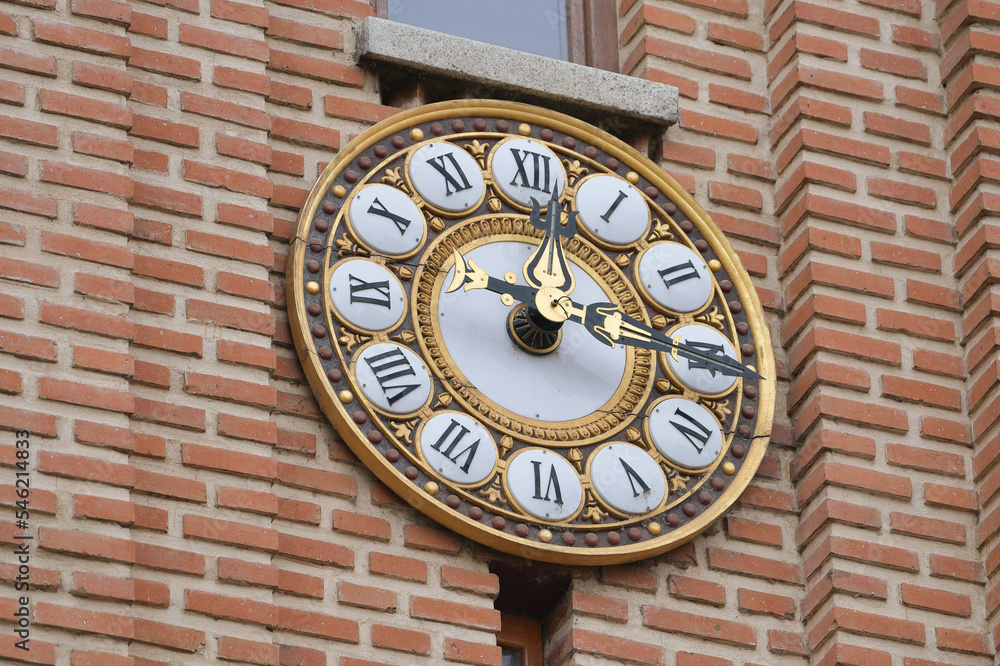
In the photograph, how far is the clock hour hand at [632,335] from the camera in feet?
23.0

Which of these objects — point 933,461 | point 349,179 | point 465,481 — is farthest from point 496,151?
point 933,461

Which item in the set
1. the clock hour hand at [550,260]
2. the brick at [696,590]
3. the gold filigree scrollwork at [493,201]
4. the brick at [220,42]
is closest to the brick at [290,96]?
the brick at [220,42]

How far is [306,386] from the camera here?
6.79 m

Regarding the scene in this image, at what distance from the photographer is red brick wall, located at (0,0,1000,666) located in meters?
6.15

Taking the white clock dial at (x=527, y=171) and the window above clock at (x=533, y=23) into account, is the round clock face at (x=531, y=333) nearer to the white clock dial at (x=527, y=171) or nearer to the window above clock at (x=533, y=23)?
the white clock dial at (x=527, y=171)

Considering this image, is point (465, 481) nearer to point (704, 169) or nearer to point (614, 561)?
point (614, 561)

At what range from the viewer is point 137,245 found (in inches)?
261

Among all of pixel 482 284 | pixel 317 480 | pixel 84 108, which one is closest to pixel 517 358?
pixel 482 284

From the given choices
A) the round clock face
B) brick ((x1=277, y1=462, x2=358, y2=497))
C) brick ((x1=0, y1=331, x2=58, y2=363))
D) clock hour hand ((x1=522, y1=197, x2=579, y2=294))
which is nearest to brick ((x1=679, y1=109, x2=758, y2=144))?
the round clock face

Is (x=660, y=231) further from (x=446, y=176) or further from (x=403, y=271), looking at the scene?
(x=403, y=271)

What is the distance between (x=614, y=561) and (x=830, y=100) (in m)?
1.90

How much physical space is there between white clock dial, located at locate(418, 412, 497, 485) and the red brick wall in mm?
168

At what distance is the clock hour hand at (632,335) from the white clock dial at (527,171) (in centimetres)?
44

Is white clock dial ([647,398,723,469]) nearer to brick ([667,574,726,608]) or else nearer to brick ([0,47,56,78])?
brick ([667,574,726,608])
